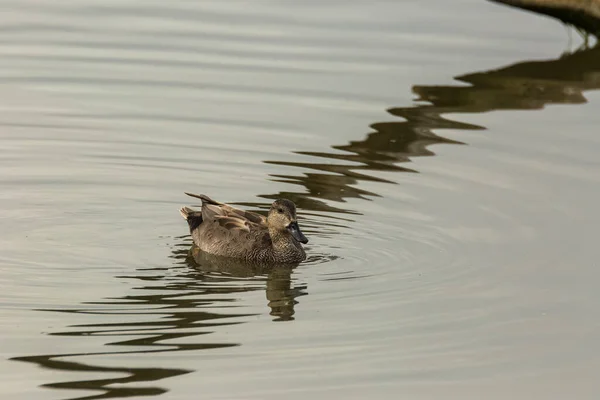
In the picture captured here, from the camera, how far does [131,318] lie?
11742mm

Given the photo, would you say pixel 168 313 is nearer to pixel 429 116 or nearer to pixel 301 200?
pixel 301 200

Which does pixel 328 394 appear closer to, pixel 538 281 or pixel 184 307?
pixel 184 307

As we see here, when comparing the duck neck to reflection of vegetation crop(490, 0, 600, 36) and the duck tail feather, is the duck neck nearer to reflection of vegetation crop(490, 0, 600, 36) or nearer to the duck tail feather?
the duck tail feather

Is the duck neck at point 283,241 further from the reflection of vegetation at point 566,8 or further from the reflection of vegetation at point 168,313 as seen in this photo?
the reflection of vegetation at point 566,8

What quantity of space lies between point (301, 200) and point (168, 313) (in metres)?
3.99

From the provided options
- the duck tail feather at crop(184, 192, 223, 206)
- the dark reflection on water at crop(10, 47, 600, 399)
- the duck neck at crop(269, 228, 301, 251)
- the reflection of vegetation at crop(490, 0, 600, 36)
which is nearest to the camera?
the dark reflection on water at crop(10, 47, 600, 399)

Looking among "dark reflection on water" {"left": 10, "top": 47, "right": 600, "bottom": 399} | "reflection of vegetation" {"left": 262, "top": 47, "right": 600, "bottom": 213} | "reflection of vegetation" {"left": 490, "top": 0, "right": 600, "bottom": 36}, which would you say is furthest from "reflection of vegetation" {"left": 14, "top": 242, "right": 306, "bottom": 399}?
"reflection of vegetation" {"left": 490, "top": 0, "right": 600, "bottom": 36}

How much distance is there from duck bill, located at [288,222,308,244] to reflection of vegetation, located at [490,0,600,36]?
30.9 ft

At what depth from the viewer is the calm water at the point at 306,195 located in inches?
432

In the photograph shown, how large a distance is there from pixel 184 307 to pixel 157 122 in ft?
21.3

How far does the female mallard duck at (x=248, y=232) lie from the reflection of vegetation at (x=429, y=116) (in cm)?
108

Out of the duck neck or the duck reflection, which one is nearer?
the duck reflection

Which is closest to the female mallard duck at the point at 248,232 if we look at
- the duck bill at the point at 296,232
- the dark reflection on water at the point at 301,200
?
the duck bill at the point at 296,232

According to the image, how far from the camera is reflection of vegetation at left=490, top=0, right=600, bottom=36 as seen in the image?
22.2 m
